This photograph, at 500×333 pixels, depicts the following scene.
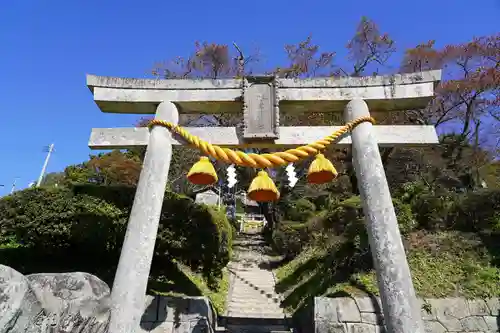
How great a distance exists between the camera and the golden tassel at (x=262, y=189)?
5012 mm

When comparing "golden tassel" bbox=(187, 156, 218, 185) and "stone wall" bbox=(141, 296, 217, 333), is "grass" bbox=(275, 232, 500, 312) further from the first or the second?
"golden tassel" bbox=(187, 156, 218, 185)

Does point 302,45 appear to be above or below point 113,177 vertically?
above

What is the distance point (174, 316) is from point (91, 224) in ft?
8.49

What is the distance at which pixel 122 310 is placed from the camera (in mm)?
4074

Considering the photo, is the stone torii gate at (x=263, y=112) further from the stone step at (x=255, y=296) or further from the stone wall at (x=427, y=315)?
the stone step at (x=255, y=296)

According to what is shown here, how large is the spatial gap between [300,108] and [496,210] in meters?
5.22

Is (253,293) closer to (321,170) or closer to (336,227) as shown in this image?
(336,227)

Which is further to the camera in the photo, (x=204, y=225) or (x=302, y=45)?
(x=302, y=45)

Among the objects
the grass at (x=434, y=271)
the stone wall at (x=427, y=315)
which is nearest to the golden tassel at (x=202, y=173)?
the stone wall at (x=427, y=315)

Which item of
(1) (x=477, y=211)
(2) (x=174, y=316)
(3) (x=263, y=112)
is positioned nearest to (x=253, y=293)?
(2) (x=174, y=316)

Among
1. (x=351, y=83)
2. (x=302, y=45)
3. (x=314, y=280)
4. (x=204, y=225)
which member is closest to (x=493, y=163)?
(x=302, y=45)

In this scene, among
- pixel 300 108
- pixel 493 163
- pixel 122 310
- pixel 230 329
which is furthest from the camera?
pixel 493 163

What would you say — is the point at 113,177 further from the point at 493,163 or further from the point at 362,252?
the point at 493,163

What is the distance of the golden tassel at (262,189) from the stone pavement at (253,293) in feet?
11.3
